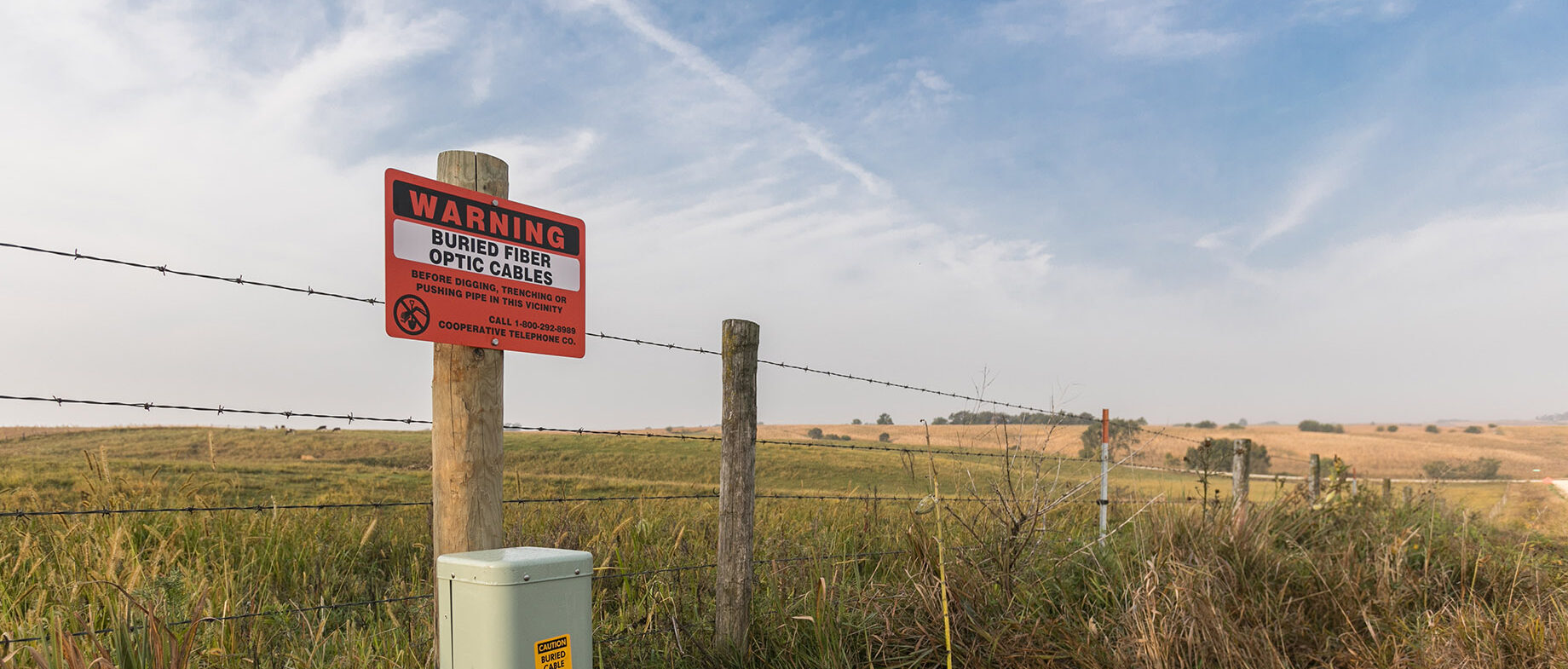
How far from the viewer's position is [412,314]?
3260 millimetres

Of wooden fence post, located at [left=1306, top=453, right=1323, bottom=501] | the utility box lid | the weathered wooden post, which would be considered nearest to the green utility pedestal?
the utility box lid

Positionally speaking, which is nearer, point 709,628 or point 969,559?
point 709,628

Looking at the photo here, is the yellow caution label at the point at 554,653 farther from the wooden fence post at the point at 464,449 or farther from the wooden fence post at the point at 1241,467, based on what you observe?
the wooden fence post at the point at 1241,467

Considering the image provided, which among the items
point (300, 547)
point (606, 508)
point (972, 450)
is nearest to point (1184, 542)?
point (972, 450)

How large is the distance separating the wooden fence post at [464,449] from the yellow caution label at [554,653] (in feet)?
2.28

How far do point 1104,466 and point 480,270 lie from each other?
18.5 feet

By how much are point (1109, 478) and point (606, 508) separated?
4.38 metres

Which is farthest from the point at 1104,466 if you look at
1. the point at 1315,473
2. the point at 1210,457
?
the point at 1315,473

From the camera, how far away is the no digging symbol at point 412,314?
3217 millimetres

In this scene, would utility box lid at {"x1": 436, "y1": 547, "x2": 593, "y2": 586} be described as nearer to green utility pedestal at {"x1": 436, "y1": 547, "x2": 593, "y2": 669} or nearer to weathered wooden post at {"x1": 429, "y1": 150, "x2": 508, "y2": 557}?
green utility pedestal at {"x1": 436, "y1": 547, "x2": 593, "y2": 669}

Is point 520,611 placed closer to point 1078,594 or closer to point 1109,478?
point 1078,594

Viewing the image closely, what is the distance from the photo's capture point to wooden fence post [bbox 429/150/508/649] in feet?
11.3

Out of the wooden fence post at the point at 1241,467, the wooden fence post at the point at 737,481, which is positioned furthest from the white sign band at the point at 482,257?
the wooden fence post at the point at 1241,467

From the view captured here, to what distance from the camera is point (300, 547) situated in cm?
561
